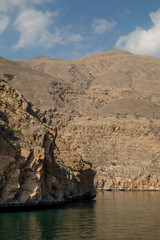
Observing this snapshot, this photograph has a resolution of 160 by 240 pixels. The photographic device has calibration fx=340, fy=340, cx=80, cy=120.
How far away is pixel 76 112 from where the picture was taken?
526 ft

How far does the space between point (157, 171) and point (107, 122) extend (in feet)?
97.2

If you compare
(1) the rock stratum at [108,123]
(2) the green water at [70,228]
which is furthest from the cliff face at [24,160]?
(1) the rock stratum at [108,123]

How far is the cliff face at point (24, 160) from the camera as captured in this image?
3406 centimetres

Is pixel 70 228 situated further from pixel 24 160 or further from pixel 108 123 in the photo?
pixel 108 123

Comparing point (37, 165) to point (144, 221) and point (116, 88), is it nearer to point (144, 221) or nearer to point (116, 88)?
point (144, 221)

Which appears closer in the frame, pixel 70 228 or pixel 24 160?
pixel 70 228

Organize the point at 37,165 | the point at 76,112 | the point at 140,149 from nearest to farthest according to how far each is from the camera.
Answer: the point at 37,165 → the point at 140,149 → the point at 76,112

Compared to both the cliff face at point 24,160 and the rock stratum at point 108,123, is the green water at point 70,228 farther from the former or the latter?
the rock stratum at point 108,123

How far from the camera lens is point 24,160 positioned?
36.2 m

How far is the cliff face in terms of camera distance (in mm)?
34062

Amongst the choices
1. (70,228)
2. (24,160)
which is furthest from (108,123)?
(70,228)

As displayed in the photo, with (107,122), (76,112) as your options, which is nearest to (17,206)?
(107,122)

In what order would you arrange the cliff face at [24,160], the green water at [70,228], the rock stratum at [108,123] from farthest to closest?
the rock stratum at [108,123] → the cliff face at [24,160] → the green water at [70,228]

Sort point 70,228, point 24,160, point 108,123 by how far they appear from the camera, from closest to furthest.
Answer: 1. point 70,228
2. point 24,160
3. point 108,123
